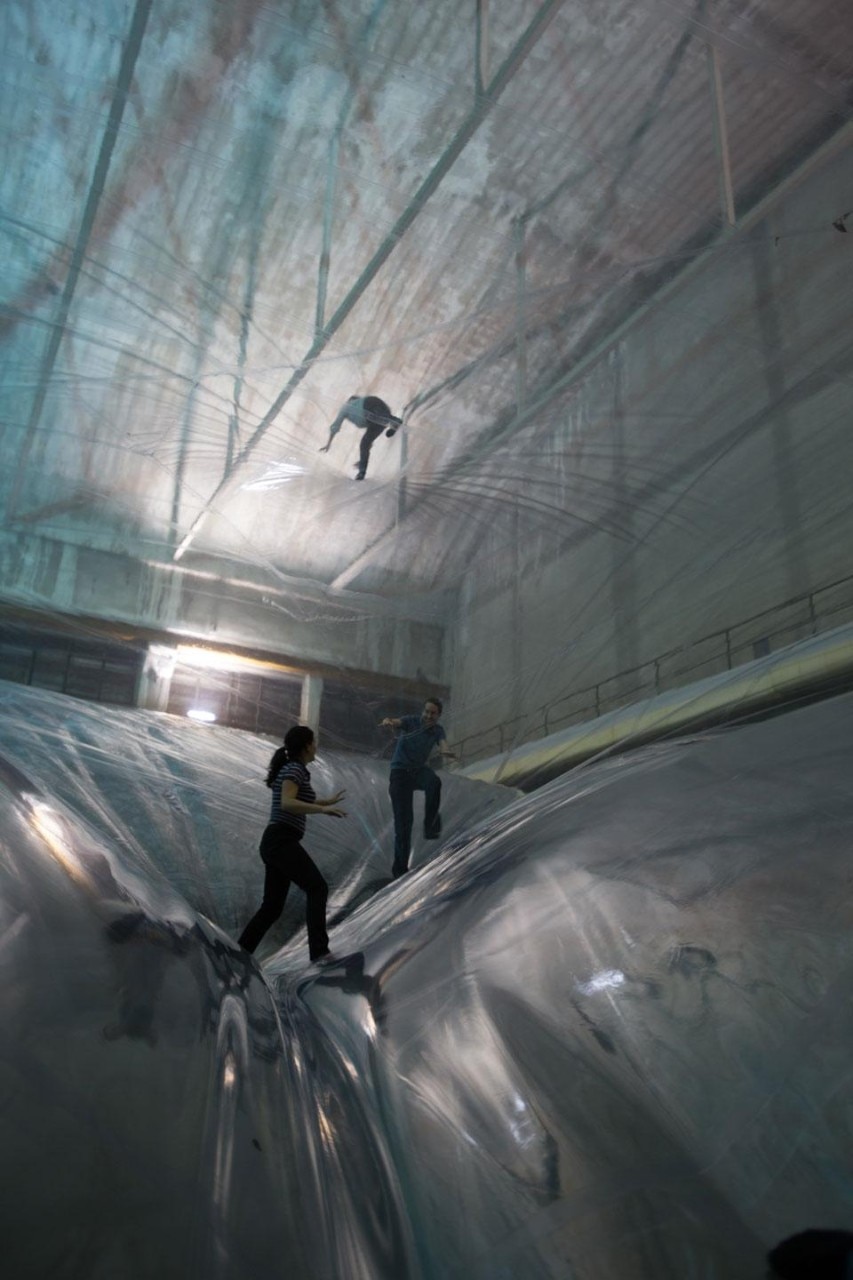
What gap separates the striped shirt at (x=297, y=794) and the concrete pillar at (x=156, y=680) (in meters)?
1.90

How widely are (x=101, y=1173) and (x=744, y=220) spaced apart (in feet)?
12.9

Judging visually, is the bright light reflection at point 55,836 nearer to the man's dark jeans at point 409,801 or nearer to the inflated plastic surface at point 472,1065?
the inflated plastic surface at point 472,1065

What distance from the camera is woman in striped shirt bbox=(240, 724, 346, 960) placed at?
7.39 feet

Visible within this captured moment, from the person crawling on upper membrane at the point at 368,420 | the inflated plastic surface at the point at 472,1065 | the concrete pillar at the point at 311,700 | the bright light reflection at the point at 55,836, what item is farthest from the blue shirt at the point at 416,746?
the bright light reflection at the point at 55,836

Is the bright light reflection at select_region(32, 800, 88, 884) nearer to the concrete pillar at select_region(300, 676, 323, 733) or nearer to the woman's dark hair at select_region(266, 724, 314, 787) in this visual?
the woman's dark hair at select_region(266, 724, 314, 787)

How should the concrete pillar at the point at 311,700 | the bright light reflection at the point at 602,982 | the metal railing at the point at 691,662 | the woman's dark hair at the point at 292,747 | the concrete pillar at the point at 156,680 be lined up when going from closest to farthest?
1. the bright light reflection at the point at 602,982
2. the woman's dark hair at the point at 292,747
3. the metal railing at the point at 691,662
4. the concrete pillar at the point at 311,700
5. the concrete pillar at the point at 156,680

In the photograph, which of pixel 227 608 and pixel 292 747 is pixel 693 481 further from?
pixel 227 608

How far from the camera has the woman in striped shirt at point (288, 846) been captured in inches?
88.7

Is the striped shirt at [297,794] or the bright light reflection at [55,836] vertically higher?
the striped shirt at [297,794]

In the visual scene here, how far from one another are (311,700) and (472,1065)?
2.90 m

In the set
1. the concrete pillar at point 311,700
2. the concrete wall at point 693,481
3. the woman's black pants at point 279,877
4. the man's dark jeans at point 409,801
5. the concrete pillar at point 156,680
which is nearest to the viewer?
the woman's black pants at point 279,877

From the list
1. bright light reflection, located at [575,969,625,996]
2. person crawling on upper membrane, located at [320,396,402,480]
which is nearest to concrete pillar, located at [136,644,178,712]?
person crawling on upper membrane, located at [320,396,402,480]

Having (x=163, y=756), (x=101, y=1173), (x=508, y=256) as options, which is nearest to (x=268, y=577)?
(x=163, y=756)

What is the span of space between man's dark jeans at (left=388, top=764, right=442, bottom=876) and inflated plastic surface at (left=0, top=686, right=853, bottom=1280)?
160 cm
